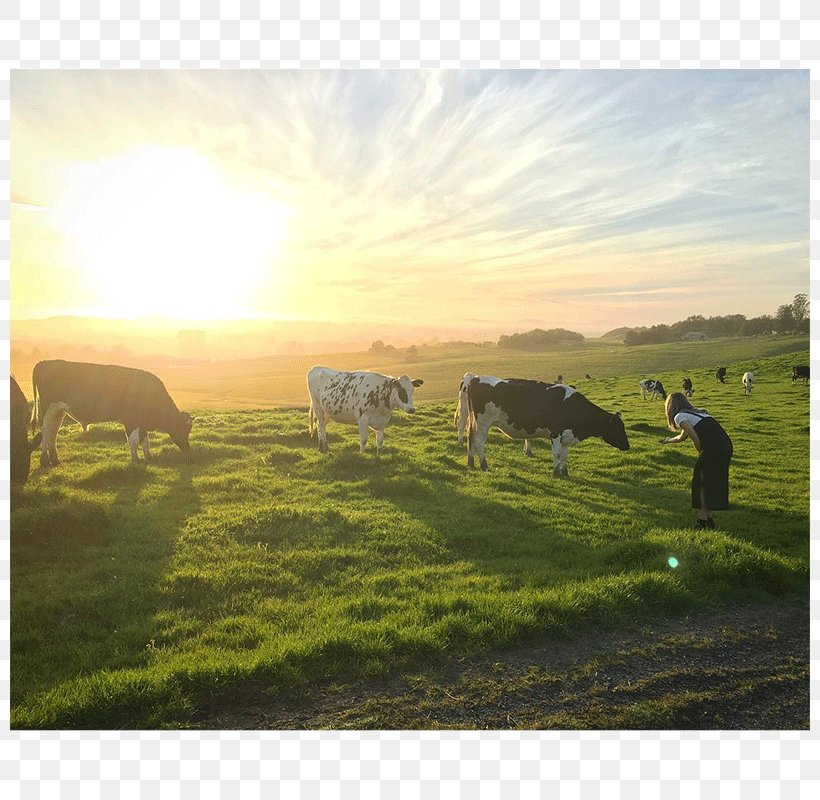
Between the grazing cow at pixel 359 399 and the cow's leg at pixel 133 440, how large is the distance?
4170 mm

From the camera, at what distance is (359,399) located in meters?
14.4

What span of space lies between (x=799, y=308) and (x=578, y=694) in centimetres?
648

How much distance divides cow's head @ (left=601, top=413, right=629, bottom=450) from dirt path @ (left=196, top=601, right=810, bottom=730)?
7.65 metres

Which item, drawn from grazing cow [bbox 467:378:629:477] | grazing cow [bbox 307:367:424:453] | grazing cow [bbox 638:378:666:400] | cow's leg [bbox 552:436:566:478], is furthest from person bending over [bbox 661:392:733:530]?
grazing cow [bbox 638:378:666:400]

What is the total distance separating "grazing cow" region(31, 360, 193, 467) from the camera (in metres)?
11.8

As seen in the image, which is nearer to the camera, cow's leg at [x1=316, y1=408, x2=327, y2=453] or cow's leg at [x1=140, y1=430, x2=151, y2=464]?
cow's leg at [x1=140, y1=430, x2=151, y2=464]

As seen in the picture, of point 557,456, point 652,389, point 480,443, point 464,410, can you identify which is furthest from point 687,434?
point 652,389

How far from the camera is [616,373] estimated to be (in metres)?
35.9

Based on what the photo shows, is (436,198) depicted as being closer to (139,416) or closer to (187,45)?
(187,45)

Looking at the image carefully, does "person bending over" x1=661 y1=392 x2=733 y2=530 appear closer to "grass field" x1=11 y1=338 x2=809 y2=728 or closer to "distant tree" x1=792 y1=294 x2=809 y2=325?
"grass field" x1=11 y1=338 x2=809 y2=728

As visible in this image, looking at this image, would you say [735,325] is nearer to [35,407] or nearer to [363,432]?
[363,432]

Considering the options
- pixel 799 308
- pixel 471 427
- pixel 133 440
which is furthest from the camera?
pixel 471 427

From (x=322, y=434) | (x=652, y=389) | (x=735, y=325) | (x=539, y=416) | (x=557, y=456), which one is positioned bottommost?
(x=557, y=456)

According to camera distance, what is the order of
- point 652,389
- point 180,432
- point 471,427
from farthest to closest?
1. point 652,389
2. point 471,427
3. point 180,432
